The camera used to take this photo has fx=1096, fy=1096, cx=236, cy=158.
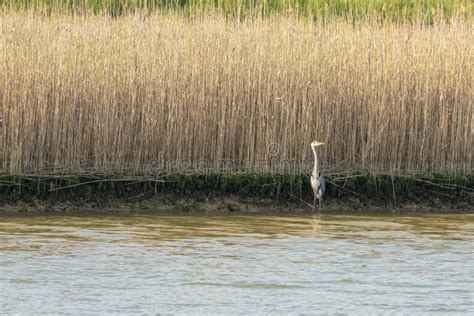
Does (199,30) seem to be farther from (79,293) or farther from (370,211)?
(79,293)

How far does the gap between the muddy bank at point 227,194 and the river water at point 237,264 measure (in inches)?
14.2

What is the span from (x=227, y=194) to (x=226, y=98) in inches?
38.0

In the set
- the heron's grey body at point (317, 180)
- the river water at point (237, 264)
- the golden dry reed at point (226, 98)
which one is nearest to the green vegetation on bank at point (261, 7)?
the golden dry reed at point (226, 98)

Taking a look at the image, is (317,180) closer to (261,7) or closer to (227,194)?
(227,194)

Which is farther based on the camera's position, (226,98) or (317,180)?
(226,98)

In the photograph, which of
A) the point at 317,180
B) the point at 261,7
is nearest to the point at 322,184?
the point at 317,180

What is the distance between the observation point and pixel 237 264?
26.9 feet

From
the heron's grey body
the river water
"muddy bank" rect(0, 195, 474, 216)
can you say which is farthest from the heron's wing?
"muddy bank" rect(0, 195, 474, 216)

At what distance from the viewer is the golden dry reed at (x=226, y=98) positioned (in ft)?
34.9

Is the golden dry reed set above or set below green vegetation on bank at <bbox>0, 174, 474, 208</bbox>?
above

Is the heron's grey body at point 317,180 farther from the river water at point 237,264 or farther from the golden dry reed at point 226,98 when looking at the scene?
the golden dry reed at point 226,98

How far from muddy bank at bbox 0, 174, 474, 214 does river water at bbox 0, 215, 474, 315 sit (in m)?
0.36

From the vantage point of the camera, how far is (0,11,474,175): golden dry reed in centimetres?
1065

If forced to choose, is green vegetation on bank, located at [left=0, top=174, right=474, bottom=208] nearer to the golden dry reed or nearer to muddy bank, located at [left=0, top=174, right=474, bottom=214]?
muddy bank, located at [left=0, top=174, right=474, bottom=214]
